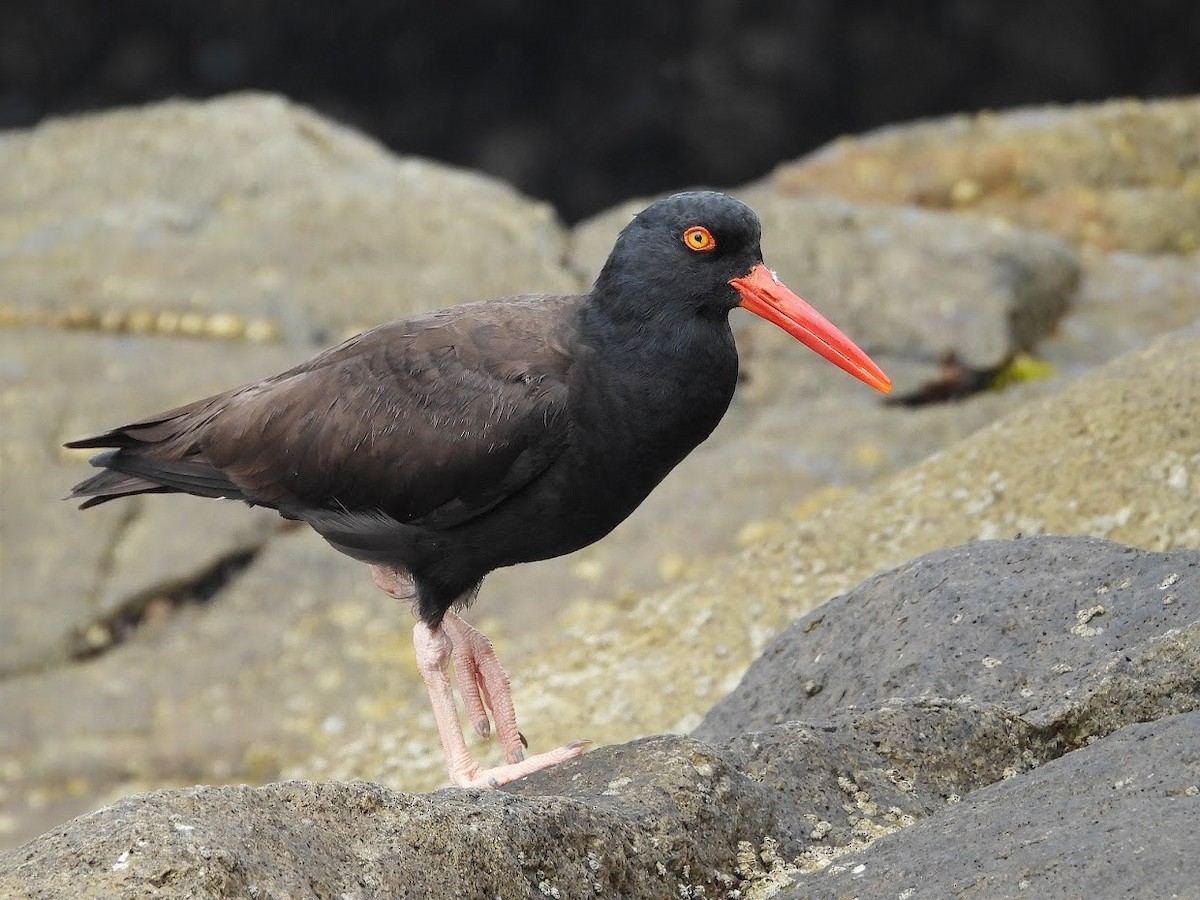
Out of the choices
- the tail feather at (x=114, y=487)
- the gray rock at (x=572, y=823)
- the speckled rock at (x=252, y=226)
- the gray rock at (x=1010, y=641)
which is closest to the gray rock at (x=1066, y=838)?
the gray rock at (x=572, y=823)

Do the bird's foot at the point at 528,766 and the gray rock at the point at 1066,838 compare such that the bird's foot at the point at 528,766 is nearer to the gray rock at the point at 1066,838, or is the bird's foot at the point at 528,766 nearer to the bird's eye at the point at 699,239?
the gray rock at the point at 1066,838

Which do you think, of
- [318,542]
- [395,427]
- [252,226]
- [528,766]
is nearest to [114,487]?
[395,427]

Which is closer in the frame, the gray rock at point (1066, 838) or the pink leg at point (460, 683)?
the gray rock at point (1066, 838)

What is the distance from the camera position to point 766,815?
135 inches

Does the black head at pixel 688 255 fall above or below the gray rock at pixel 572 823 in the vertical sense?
above

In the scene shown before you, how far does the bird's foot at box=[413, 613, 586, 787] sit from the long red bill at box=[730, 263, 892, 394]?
1.45m

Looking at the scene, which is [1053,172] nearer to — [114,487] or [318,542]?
[318,542]

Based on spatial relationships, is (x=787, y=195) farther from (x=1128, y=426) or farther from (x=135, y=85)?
(x=135, y=85)

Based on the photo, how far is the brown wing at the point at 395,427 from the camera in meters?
4.84

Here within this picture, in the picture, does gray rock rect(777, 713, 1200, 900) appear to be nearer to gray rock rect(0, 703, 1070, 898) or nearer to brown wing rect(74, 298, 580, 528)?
gray rock rect(0, 703, 1070, 898)

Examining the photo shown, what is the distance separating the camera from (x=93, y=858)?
8.76ft

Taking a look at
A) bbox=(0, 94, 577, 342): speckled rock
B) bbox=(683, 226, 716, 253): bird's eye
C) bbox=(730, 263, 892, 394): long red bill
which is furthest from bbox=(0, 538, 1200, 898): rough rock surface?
bbox=(0, 94, 577, 342): speckled rock

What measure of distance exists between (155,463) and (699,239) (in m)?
2.25

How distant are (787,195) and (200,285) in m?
4.80
